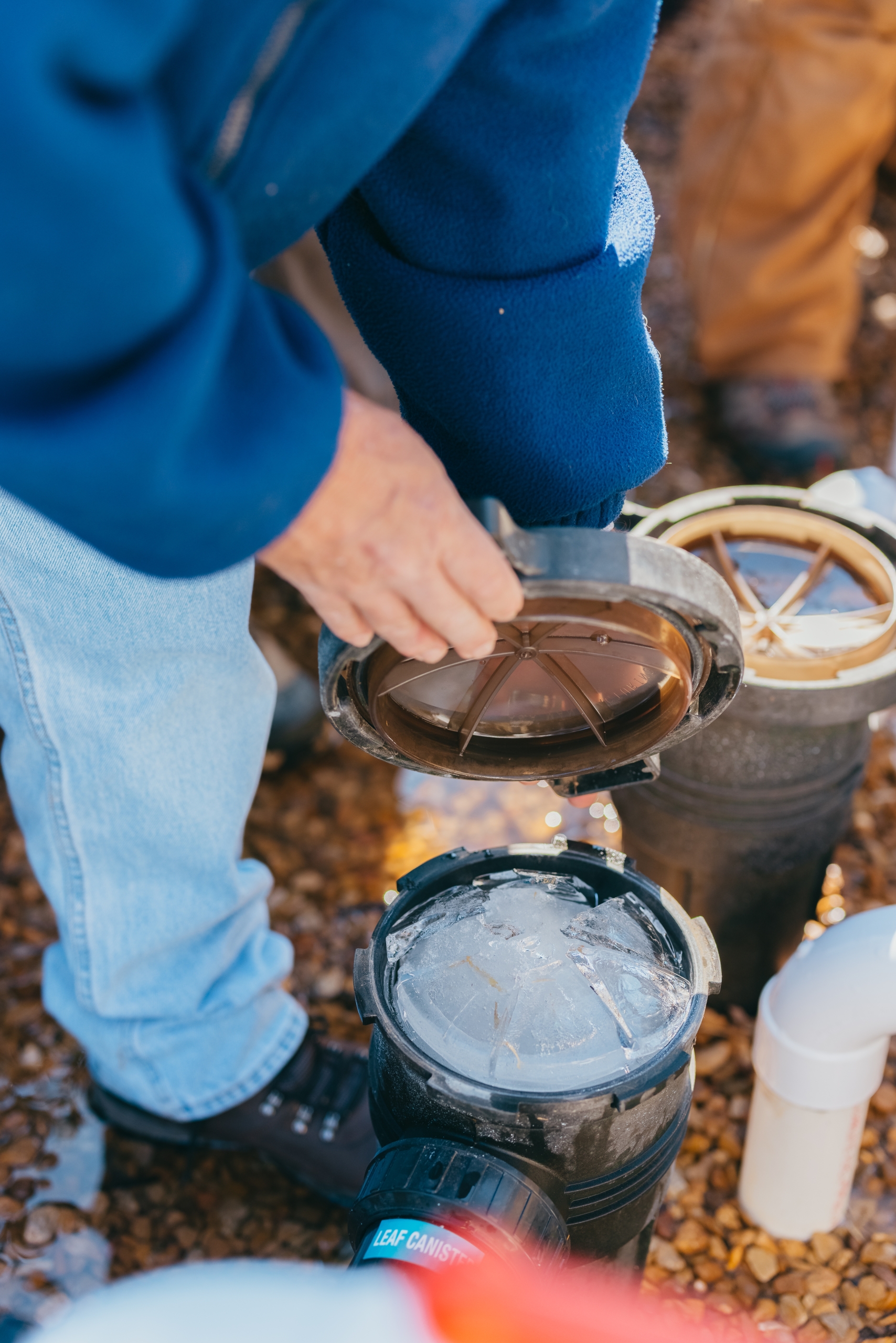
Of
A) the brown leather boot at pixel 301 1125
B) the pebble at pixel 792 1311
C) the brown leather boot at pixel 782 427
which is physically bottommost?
the pebble at pixel 792 1311

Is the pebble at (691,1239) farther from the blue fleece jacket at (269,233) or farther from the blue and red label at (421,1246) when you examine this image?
the blue fleece jacket at (269,233)

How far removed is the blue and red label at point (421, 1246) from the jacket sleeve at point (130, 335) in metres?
0.72

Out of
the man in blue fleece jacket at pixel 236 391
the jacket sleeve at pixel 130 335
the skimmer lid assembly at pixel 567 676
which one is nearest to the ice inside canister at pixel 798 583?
the skimmer lid assembly at pixel 567 676

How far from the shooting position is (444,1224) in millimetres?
1131

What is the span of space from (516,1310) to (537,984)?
0.38m

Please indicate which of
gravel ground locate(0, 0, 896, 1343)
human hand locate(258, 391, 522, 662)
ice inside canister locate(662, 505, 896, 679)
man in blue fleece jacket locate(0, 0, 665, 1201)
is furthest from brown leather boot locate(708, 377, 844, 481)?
human hand locate(258, 391, 522, 662)

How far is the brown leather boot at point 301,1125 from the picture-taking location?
1.81 meters

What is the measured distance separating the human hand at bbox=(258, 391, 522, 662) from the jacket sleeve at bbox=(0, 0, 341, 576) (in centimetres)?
4

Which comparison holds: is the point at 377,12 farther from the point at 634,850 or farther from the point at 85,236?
the point at 634,850

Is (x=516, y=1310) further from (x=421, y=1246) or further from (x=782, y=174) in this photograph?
(x=782, y=174)

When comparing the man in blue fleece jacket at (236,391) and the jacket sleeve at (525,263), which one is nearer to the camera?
the man in blue fleece jacket at (236,391)

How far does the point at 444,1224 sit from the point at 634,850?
983 millimetres

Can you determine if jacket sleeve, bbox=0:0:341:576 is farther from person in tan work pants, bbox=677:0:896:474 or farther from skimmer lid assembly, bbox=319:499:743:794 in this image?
person in tan work pants, bbox=677:0:896:474

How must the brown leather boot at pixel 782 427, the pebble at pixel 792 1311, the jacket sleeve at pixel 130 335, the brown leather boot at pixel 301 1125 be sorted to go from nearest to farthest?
the jacket sleeve at pixel 130 335 < the pebble at pixel 792 1311 < the brown leather boot at pixel 301 1125 < the brown leather boot at pixel 782 427
